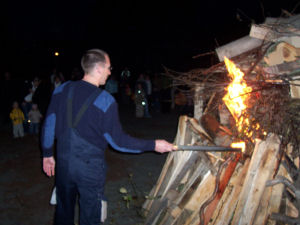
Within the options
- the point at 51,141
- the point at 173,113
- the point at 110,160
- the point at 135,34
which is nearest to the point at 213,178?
the point at 51,141

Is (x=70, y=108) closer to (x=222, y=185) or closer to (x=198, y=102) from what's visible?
(x=222, y=185)

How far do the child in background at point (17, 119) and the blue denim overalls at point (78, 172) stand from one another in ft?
19.5

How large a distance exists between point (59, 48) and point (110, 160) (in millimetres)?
27818

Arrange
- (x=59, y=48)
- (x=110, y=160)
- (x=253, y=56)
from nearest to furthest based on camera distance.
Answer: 1. (x=253, y=56)
2. (x=110, y=160)
3. (x=59, y=48)

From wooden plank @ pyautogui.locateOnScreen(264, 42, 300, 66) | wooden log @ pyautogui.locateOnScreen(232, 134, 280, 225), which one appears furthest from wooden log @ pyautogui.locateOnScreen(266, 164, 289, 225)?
wooden plank @ pyautogui.locateOnScreen(264, 42, 300, 66)

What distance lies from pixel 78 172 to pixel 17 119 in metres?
6.21

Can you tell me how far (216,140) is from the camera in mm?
3746

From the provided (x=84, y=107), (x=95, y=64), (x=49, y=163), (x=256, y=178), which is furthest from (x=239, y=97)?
(x=49, y=163)

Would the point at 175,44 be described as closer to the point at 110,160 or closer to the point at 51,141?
the point at 110,160

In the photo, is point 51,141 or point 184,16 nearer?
point 51,141

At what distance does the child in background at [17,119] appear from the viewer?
7.61 m

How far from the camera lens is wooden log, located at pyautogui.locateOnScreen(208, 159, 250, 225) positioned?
2.74 m

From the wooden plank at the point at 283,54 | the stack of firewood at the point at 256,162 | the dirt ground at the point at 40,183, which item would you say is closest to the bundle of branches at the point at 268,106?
the stack of firewood at the point at 256,162

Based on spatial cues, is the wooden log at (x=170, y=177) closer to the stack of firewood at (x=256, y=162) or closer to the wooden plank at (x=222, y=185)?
the stack of firewood at (x=256, y=162)
